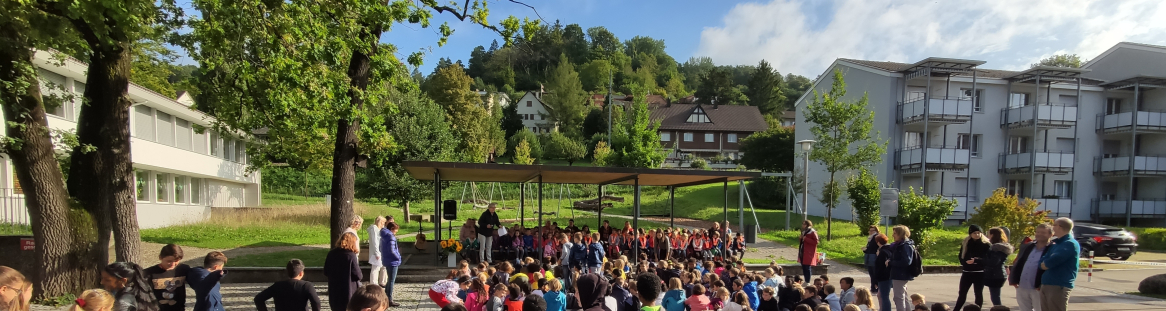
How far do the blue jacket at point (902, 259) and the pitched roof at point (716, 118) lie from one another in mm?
48729

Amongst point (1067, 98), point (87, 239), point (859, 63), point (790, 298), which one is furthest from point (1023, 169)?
point (87, 239)

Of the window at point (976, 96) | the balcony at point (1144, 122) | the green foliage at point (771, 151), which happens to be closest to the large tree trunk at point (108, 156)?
the window at point (976, 96)

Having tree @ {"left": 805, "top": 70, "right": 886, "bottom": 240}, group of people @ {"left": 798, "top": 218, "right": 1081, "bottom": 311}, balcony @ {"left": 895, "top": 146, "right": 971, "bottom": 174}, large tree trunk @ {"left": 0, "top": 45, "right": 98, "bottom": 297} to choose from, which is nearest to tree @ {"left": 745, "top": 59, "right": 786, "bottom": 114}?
balcony @ {"left": 895, "top": 146, "right": 971, "bottom": 174}

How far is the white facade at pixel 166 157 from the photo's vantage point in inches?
644

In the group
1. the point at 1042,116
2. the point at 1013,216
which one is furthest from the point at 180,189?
the point at 1042,116

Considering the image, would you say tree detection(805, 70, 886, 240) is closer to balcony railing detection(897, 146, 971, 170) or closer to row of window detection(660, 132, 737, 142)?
balcony railing detection(897, 146, 971, 170)

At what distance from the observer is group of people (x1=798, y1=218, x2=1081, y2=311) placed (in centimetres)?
634

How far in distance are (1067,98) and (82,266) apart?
119 feet

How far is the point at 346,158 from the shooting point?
420 inches

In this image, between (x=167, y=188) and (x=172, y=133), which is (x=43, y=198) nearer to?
(x=167, y=188)

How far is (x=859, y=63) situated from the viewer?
29.1 m

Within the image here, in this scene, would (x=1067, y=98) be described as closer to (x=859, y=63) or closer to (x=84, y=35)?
(x=859, y=63)

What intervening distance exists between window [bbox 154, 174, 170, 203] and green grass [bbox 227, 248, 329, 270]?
1111 cm

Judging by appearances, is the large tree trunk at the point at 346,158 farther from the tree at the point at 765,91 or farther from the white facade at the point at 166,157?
the tree at the point at 765,91
